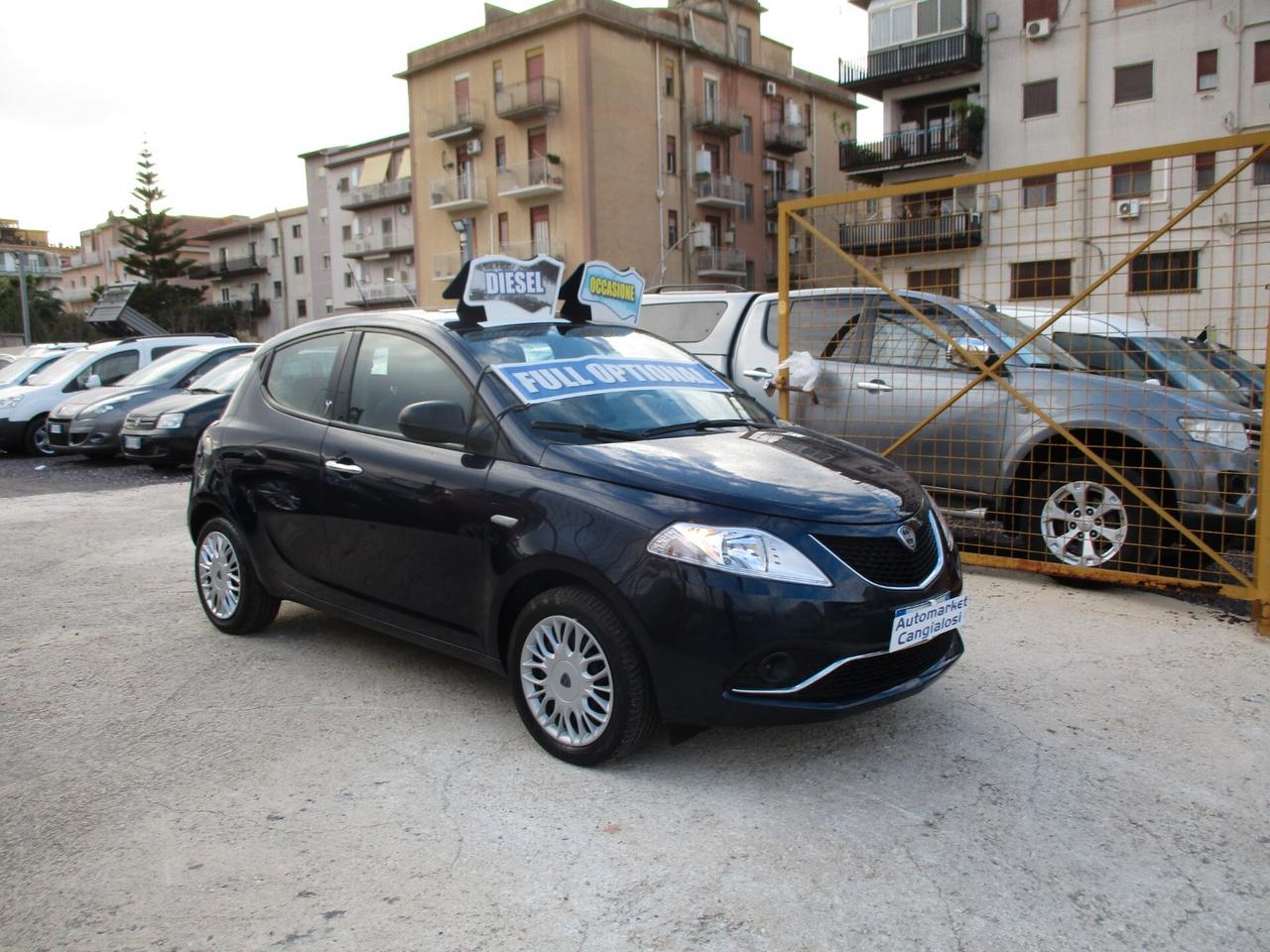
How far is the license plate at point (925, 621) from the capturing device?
3.49 meters

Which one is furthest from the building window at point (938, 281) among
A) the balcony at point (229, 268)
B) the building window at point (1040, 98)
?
the balcony at point (229, 268)

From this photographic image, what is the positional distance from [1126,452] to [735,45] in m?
46.5

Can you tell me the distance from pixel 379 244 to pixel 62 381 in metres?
42.5

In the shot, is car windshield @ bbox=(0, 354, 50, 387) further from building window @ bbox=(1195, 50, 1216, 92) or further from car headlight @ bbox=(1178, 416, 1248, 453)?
building window @ bbox=(1195, 50, 1216, 92)

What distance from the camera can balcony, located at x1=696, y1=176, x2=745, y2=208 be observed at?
46.3m

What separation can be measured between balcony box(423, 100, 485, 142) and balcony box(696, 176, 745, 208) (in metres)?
10.2

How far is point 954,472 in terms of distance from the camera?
6.59 m

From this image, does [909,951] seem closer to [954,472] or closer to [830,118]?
[954,472]

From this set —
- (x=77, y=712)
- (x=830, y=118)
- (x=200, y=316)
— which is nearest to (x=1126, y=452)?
(x=77, y=712)

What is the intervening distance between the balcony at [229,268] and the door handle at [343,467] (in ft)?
226

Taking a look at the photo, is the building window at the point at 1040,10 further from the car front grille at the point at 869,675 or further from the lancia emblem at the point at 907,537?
the car front grille at the point at 869,675

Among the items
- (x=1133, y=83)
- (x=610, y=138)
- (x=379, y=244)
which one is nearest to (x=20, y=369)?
(x=1133, y=83)

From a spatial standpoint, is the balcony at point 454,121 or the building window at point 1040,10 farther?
the balcony at point 454,121

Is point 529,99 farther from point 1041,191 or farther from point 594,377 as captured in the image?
point 594,377
